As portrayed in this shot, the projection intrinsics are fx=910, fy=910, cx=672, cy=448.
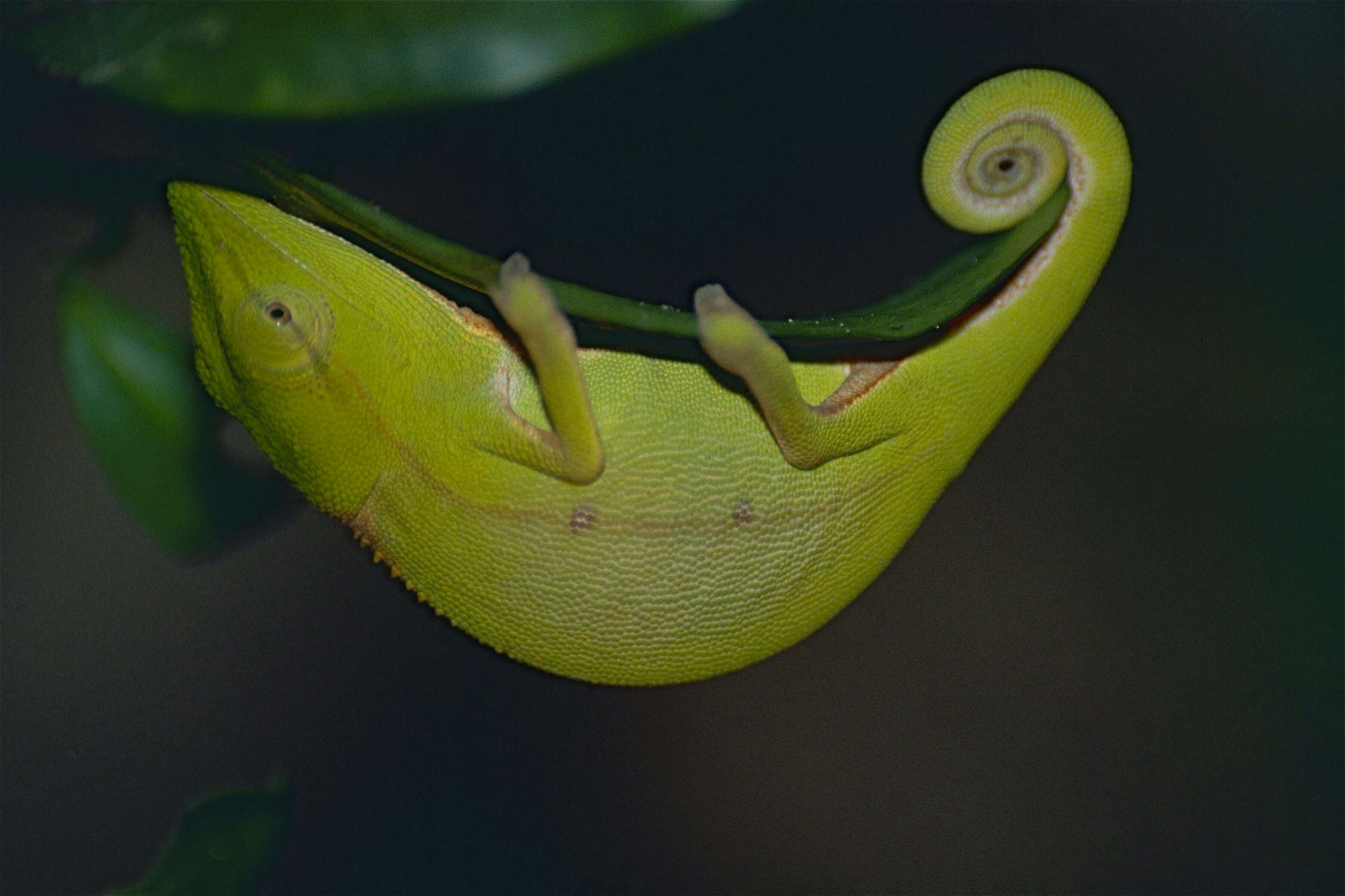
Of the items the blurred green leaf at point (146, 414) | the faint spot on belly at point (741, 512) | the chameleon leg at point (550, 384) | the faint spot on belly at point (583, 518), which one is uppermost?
the blurred green leaf at point (146, 414)

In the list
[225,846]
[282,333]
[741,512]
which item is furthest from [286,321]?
[225,846]

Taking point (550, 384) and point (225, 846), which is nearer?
point (550, 384)

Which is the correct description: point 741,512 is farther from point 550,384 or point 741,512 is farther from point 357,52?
point 357,52

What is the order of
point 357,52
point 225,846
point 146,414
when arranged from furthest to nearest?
point 225,846 < point 146,414 < point 357,52

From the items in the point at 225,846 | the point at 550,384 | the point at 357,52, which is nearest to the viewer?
the point at 357,52

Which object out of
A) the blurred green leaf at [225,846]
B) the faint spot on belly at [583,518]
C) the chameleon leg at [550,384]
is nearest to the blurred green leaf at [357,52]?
the chameleon leg at [550,384]

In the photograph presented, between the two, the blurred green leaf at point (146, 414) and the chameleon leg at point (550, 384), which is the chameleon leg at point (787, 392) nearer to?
the chameleon leg at point (550, 384)

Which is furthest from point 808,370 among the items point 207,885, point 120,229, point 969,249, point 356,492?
point 207,885
